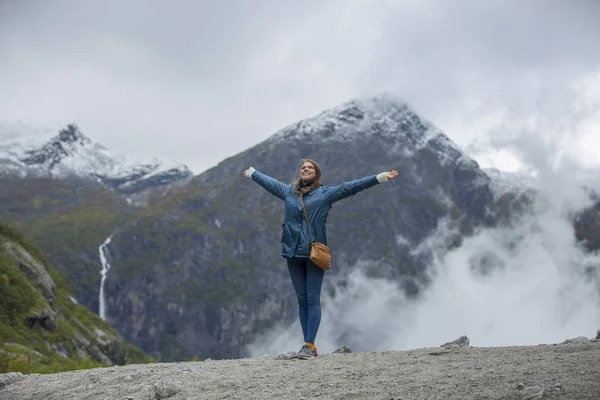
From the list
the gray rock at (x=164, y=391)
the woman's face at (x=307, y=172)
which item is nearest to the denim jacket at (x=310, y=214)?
the woman's face at (x=307, y=172)

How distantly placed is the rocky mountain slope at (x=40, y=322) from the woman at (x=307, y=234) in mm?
10462

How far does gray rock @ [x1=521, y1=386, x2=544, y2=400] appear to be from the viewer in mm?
6961

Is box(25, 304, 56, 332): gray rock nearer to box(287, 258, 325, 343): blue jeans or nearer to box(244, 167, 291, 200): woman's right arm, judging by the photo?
box(244, 167, 291, 200): woman's right arm

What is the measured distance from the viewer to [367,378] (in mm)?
8906

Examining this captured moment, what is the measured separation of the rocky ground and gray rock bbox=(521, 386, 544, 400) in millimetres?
10

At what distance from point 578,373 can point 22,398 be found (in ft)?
28.4

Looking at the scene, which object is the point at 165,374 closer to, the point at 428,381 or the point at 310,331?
the point at 310,331

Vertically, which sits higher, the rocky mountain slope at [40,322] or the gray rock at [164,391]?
the rocky mountain slope at [40,322]

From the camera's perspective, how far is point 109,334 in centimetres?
4162

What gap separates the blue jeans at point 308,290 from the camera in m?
12.1

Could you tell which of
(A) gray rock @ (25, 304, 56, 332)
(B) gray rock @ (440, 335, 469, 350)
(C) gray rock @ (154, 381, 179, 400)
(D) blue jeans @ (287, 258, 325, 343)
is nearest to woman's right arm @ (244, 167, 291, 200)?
(D) blue jeans @ (287, 258, 325, 343)

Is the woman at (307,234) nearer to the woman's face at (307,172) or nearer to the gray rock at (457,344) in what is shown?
the woman's face at (307,172)

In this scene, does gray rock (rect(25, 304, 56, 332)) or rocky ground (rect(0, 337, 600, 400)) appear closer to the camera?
rocky ground (rect(0, 337, 600, 400))

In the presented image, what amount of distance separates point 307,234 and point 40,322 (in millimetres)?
22659
